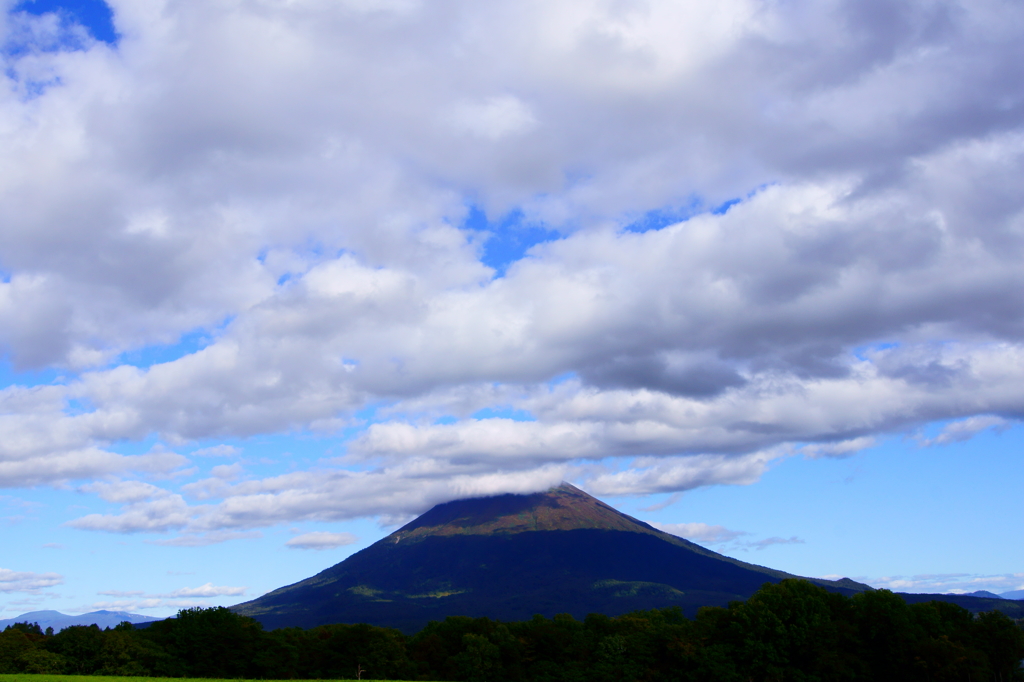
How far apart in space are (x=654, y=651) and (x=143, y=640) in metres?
86.1

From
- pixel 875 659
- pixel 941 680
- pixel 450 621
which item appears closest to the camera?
pixel 941 680

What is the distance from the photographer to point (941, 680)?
390 feet

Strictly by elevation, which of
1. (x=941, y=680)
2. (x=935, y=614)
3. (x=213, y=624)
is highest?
(x=213, y=624)

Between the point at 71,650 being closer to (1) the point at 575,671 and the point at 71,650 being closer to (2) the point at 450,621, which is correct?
(2) the point at 450,621

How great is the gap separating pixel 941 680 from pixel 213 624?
11678 cm

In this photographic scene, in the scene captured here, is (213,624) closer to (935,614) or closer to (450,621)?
(450,621)

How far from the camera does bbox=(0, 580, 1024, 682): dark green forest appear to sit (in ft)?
395

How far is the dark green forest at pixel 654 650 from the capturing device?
120500mm

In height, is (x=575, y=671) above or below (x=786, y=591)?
below

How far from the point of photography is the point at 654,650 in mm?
136000

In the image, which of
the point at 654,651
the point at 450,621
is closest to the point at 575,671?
the point at 654,651

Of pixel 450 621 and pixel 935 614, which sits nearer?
pixel 935 614

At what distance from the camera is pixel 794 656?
409ft

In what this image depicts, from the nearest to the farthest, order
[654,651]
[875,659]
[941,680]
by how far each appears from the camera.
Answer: [941,680]
[875,659]
[654,651]
